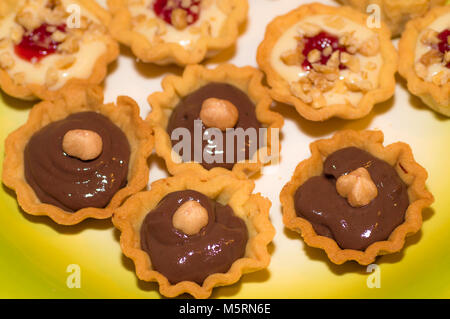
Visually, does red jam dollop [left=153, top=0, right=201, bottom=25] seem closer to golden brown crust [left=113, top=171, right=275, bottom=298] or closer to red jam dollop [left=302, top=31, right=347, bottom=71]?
red jam dollop [left=302, top=31, right=347, bottom=71]

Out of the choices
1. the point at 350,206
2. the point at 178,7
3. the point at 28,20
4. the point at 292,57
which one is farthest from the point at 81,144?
the point at 350,206

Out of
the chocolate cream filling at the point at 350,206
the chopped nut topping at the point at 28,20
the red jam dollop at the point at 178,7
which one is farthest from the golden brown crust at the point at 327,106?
the chopped nut topping at the point at 28,20

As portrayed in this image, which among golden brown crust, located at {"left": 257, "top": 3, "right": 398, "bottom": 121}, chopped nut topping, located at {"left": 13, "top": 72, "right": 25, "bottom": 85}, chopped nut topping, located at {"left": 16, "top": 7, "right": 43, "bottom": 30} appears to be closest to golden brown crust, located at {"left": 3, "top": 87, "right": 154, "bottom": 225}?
chopped nut topping, located at {"left": 13, "top": 72, "right": 25, "bottom": 85}

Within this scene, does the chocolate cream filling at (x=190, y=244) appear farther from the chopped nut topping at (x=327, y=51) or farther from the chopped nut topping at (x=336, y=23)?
the chopped nut topping at (x=336, y=23)

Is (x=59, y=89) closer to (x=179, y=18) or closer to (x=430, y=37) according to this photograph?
(x=179, y=18)

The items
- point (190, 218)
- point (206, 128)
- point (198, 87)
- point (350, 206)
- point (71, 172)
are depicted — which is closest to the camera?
point (190, 218)
